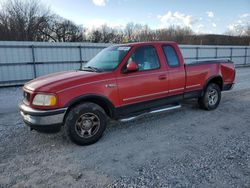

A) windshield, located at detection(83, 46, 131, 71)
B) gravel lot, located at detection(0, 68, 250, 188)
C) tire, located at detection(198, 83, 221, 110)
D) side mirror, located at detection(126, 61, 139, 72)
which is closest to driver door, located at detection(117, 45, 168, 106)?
side mirror, located at detection(126, 61, 139, 72)

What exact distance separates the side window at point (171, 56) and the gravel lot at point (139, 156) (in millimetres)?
1428

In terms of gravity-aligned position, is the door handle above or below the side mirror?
below

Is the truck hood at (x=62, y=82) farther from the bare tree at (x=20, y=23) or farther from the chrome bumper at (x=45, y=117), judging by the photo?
the bare tree at (x=20, y=23)

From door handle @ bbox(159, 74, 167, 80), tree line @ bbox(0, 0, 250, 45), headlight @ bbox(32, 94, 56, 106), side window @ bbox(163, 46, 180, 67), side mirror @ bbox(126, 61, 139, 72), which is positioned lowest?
headlight @ bbox(32, 94, 56, 106)

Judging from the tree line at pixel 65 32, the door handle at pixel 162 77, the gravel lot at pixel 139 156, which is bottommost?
the gravel lot at pixel 139 156

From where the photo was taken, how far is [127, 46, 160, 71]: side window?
486 cm

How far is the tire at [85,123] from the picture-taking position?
402 cm

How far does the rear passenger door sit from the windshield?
1.12m

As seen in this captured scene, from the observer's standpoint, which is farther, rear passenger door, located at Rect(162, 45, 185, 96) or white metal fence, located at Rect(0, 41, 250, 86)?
white metal fence, located at Rect(0, 41, 250, 86)

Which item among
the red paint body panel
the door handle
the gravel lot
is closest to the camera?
the gravel lot

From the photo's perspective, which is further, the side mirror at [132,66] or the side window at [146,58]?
the side window at [146,58]

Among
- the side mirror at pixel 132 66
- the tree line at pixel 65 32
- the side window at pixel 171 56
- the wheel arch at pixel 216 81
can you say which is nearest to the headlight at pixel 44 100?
the side mirror at pixel 132 66

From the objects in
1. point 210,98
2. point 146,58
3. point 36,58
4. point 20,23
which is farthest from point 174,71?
point 20,23

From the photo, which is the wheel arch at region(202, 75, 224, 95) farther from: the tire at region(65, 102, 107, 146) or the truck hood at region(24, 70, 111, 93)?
the tire at region(65, 102, 107, 146)
